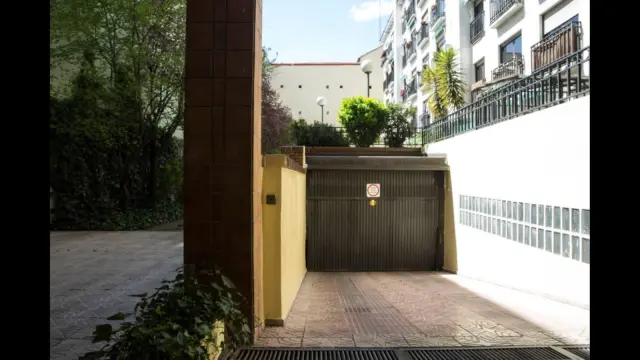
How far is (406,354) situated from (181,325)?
208 centimetres

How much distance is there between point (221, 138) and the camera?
163 inches

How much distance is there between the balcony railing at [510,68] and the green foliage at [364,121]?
→ 4612 millimetres

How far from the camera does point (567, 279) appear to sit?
21.9 ft

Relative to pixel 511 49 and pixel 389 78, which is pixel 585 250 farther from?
pixel 389 78

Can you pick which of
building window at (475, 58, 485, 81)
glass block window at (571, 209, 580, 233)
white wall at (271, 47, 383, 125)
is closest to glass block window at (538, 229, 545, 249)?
glass block window at (571, 209, 580, 233)

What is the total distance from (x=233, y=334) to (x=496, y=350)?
2395 mm

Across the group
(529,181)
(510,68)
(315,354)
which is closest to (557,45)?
(510,68)

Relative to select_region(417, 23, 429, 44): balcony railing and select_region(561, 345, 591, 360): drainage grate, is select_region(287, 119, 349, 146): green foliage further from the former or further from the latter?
select_region(561, 345, 591, 360): drainage grate

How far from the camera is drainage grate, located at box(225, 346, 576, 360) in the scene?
13.3ft

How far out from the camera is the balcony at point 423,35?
2453 centimetres

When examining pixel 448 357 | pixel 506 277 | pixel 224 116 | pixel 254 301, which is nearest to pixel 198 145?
pixel 224 116
